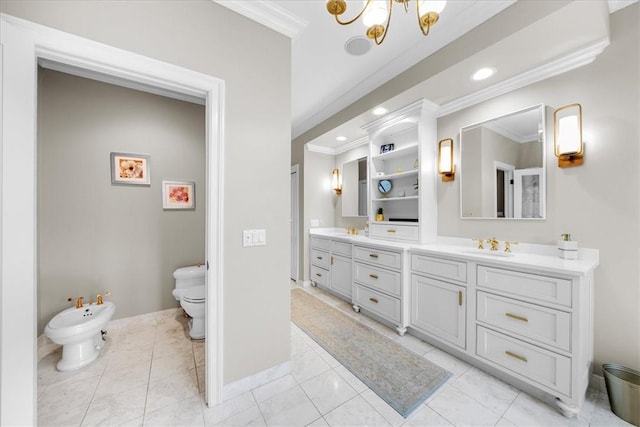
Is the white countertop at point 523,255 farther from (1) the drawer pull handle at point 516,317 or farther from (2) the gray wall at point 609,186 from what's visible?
(1) the drawer pull handle at point 516,317

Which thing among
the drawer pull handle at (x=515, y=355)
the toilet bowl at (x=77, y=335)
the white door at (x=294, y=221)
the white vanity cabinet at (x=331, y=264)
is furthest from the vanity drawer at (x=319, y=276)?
the toilet bowl at (x=77, y=335)

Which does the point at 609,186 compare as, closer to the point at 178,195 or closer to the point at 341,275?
the point at 341,275

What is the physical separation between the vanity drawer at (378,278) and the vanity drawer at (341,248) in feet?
0.78

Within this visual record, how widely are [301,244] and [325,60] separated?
2.71 meters

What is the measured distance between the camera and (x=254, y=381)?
1673mm

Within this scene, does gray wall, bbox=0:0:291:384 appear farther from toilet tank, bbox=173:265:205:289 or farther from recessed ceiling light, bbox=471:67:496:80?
recessed ceiling light, bbox=471:67:496:80

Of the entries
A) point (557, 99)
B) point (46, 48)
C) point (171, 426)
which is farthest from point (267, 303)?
point (557, 99)

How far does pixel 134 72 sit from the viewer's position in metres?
1.32

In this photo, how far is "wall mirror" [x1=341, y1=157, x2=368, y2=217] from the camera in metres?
3.67

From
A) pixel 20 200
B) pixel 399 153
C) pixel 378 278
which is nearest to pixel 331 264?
pixel 378 278

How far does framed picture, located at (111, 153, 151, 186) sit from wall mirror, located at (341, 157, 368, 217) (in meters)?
2.73

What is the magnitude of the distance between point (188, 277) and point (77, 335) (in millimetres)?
952

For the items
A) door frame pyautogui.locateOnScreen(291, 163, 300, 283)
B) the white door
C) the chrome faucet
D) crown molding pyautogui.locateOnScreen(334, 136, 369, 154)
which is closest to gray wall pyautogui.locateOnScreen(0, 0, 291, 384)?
the chrome faucet

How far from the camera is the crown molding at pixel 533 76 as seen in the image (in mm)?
1686
